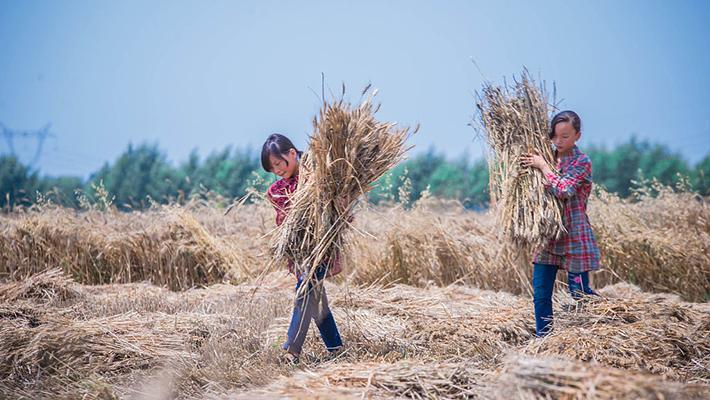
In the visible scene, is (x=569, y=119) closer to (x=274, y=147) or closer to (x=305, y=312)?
(x=274, y=147)

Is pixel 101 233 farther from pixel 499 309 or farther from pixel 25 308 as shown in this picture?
pixel 499 309

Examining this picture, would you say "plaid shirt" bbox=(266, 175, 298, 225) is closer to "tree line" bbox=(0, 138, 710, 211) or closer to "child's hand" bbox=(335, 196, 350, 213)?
"child's hand" bbox=(335, 196, 350, 213)

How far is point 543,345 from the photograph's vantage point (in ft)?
11.5

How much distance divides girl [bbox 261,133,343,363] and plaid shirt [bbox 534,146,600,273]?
53.4 inches

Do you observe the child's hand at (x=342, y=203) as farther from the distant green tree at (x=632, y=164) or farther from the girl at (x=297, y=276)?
the distant green tree at (x=632, y=164)

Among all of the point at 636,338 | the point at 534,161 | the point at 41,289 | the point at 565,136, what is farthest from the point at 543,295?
the point at 41,289

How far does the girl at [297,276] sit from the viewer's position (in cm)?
353

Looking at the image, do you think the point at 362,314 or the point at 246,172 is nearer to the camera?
the point at 362,314

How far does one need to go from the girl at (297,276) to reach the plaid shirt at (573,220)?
1357 millimetres

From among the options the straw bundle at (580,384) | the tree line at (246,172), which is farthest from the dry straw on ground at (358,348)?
the tree line at (246,172)

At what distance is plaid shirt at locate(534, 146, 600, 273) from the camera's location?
3.75 meters

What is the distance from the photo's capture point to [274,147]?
363 centimetres

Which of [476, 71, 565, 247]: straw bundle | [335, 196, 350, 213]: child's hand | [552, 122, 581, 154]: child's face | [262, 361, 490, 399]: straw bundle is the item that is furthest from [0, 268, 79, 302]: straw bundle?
[552, 122, 581, 154]: child's face

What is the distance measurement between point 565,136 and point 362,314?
1.92 meters
